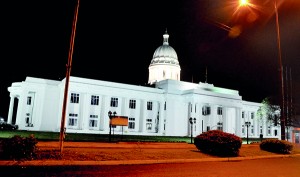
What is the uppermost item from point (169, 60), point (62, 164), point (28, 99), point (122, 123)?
point (169, 60)

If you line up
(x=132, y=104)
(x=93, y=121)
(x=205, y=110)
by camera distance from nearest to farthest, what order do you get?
(x=93, y=121) → (x=132, y=104) → (x=205, y=110)

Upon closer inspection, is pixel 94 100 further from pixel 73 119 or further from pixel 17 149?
pixel 17 149

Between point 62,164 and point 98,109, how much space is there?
3790 centimetres

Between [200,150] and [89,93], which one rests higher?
[89,93]

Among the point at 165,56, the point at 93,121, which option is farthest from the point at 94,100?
the point at 165,56

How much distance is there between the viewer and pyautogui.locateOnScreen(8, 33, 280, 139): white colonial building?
47.7m

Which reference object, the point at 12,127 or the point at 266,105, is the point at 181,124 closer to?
the point at 266,105

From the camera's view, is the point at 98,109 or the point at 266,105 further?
the point at 266,105

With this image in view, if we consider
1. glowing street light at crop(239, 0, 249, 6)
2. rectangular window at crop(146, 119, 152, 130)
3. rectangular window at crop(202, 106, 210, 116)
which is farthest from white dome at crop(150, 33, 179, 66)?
glowing street light at crop(239, 0, 249, 6)

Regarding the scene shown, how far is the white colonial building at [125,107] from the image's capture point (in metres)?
47.7

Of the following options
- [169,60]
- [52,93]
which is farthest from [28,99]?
[169,60]

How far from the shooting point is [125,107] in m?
51.9

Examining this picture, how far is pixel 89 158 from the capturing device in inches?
518

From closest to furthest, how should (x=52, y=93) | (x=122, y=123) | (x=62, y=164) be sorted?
(x=62, y=164) → (x=122, y=123) → (x=52, y=93)
